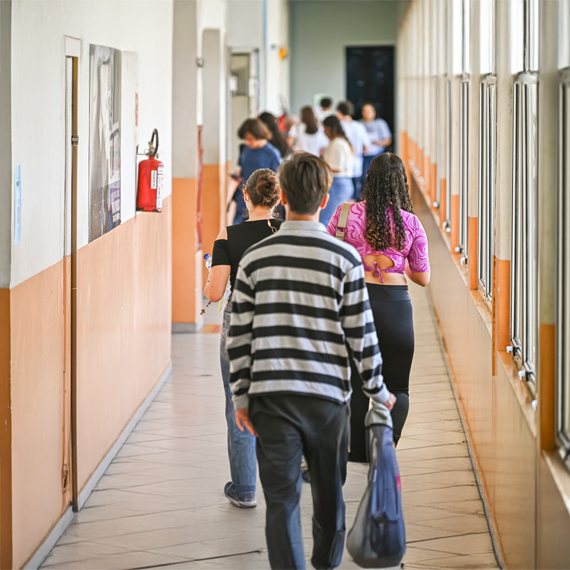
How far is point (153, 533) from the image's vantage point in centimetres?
369

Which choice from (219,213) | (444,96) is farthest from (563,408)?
(219,213)

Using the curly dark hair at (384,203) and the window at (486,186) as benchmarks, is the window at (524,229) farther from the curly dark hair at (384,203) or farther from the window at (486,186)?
the window at (486,186)

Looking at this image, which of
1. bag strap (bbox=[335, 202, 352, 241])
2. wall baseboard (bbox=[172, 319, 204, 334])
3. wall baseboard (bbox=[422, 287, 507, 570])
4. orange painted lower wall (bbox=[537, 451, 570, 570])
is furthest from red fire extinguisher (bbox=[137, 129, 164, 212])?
orange painted lower wall (bbox=[537, 451, 570, 570])

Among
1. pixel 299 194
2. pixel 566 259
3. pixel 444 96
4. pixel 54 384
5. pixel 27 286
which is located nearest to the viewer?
pixel 566 259

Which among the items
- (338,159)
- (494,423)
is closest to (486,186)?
(494,423)

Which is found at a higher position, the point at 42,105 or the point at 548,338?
the point at 42,105

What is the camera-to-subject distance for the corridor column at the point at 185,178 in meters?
7.48

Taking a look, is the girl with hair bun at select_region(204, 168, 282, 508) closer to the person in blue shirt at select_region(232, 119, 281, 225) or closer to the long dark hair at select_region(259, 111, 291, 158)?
the person in blue shirt at select_region(232, 119, 281, 225)

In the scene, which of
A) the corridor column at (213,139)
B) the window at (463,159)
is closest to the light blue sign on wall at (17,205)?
the window at (463,159)

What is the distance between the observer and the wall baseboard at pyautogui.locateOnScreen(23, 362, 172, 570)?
133 inches

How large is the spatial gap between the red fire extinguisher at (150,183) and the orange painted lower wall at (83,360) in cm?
10

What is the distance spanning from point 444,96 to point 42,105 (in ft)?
16.7

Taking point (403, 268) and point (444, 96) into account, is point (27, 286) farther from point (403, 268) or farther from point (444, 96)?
point (444, 96)

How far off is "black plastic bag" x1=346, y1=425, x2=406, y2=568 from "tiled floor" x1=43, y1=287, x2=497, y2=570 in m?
0.68
